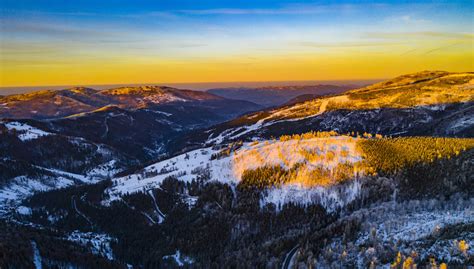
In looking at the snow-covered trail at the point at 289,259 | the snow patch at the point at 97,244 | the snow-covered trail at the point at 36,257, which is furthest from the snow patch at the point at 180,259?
the snow-covered trail at the point at 36,257

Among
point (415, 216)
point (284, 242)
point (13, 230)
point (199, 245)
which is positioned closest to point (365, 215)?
point (415, 216)

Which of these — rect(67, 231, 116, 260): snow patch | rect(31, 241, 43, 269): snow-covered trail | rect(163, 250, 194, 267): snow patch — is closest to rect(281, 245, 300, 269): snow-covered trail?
rect(163, 250, 194, 267): snow patch

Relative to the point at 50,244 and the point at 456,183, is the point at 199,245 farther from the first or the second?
the point at 456,183

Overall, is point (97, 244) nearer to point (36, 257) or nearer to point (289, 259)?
point (36, 257)

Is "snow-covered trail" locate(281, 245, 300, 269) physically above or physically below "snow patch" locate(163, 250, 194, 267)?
above

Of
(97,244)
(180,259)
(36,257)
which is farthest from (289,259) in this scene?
(97,244)

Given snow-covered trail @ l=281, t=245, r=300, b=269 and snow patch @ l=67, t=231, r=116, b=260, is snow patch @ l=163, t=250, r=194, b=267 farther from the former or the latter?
snow-covered trail @ l=281, t=245, r=300, b=269

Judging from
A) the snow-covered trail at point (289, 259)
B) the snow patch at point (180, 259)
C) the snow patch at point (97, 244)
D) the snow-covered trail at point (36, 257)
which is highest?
the snow-covered trail at point (36, 257)

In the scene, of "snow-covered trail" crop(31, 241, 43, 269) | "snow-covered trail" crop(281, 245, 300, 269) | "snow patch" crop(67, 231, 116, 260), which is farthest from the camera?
"snow patch" crop(67, 231, 116, 260)

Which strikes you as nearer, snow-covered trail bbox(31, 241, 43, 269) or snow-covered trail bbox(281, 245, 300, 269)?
snow-covered trail bbox(281, 245, 300, 269)

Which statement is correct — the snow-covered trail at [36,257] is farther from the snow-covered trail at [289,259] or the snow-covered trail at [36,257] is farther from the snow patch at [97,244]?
the snow-covered trail at [289,259]

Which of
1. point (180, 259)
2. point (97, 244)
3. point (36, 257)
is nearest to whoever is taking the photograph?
point (36, 257)
